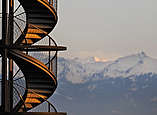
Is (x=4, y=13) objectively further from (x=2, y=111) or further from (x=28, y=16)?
(x=2, y=111)

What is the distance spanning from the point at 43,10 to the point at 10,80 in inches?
A: 187

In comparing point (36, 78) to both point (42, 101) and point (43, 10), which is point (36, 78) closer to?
point (42, 101)

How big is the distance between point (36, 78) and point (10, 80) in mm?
2073

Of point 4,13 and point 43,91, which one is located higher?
point 4,13

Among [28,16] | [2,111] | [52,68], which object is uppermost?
[28,16]

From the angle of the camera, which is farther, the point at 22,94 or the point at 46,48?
the point at 22,94

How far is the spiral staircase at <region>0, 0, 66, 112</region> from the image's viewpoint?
121 ft

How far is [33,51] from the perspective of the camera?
1479 inches

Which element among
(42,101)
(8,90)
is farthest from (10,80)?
(42,101)

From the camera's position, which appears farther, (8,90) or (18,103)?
(18,103)

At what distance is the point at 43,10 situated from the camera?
38.4m

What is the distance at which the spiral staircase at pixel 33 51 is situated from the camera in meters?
37.0

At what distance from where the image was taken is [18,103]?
1567 inches

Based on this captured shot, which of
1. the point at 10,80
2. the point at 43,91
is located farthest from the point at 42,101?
the point at 10,80
